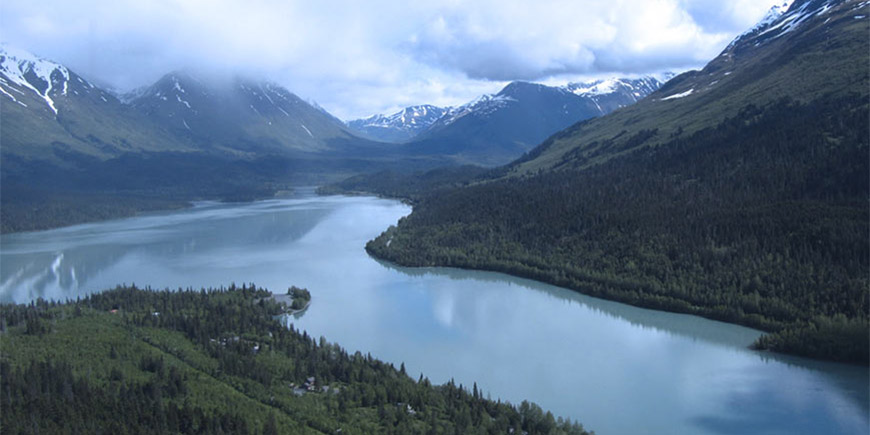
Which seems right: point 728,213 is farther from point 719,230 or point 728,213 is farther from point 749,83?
point 749,83

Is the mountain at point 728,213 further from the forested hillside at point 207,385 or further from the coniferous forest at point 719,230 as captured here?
the forested hillside at point 207,385

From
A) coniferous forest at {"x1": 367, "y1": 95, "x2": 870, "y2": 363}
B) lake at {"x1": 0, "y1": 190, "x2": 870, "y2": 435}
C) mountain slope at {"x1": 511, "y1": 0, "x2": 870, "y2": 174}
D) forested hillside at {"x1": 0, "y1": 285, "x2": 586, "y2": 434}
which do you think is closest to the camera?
forested hillside at {"x1": 0, "y1": 285, "x2": 586, "y2": 434}

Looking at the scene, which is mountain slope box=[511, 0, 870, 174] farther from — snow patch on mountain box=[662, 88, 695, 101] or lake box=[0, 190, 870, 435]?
lake box=[0, 190, 870, 435]

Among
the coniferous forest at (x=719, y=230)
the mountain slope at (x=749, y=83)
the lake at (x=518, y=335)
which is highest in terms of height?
the mountain slope at (x=749, y=83)

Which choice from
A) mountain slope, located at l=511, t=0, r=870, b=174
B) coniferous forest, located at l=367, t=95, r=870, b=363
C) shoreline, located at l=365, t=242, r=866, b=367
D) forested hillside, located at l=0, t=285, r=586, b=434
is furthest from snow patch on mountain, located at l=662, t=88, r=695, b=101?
forested hillside, located at l=0, t=285, r=586, b=434

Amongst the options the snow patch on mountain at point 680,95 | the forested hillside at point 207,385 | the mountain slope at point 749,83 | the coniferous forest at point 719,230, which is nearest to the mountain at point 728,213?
the coniferous forest at point 719,230

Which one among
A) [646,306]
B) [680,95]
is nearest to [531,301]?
[646,306]
